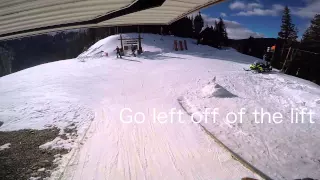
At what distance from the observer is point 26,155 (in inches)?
290

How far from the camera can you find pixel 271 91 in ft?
44.0

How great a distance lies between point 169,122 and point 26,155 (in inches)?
216

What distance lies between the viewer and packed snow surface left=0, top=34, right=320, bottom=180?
6395 millimetres

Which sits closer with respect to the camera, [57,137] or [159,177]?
[159,177]

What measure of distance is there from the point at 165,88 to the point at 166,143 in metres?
7.16

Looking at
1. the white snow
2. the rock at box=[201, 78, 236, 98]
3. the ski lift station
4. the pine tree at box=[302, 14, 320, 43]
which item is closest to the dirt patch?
the white snow

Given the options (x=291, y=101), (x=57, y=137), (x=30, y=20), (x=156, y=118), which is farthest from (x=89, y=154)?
(x=291, y=101)

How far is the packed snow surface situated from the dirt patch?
593 millimetres

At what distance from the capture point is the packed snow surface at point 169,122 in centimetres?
639

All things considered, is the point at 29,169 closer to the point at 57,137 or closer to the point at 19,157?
the point at 19,157

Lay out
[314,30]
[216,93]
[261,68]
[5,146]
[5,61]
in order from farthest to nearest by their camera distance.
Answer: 1. [5,61]
2. [314,30]
3. [261,68]
4. [216,93]
5. [5,146]

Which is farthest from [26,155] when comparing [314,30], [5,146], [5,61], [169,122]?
[5,61]

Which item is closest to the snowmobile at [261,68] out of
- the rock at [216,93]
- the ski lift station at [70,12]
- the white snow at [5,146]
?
the rock at [216,93]

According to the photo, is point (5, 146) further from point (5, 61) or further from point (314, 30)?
point (5, 61)
